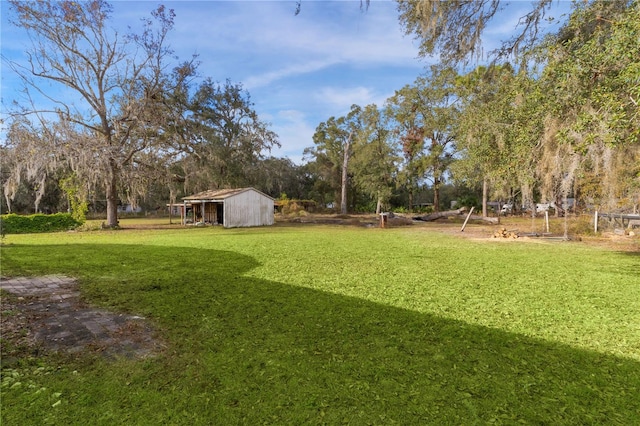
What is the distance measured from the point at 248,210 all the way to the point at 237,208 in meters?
0.87

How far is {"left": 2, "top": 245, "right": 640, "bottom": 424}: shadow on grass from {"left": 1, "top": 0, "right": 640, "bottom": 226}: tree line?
324cm

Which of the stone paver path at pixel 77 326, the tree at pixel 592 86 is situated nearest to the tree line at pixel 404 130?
the tree at pixel 592 86

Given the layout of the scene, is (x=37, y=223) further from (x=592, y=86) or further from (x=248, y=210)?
(x=592, y=86)

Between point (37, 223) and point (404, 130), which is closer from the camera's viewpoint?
point (37, 223)

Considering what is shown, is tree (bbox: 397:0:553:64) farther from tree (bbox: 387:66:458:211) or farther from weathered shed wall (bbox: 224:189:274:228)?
tree (bbox: 387:66:458:211)

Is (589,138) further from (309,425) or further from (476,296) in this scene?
(309,425)

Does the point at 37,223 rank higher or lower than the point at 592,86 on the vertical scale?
lower

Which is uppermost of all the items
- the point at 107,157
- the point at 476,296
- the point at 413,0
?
the point at 413,0

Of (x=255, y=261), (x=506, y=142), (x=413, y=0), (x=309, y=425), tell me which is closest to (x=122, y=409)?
(x=309, y=425)

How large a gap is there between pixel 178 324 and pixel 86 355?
2.93 ft

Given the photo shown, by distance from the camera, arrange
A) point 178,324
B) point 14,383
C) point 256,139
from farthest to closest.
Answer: point 256,139, point 178,324, point 14,383

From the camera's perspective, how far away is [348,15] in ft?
18.8

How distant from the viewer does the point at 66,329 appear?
11.0ft

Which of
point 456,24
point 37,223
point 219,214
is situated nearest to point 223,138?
point 219,214
